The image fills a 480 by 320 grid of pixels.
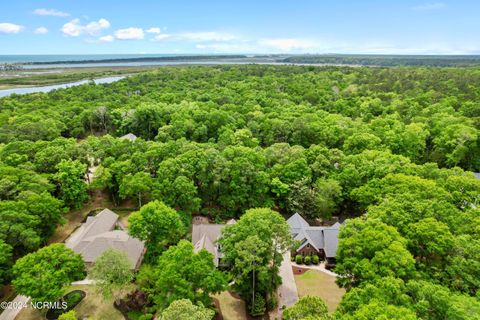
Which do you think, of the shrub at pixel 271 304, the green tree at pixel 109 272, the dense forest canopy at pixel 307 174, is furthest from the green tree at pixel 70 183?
the shrub at pixel 271 304

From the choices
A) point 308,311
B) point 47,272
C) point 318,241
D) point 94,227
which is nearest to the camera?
point 308,311

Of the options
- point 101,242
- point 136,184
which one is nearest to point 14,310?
point 101,242

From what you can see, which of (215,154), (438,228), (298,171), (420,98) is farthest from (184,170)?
(420,98)

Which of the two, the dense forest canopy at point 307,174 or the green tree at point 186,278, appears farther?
the dense forest canopy at point 307,174

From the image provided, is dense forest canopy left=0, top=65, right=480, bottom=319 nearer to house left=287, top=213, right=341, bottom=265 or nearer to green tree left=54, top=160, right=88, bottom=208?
green tree left=54, top=160, right=88, bottom=208

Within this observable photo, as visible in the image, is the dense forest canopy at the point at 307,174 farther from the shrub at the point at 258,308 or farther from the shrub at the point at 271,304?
the shrub at the point at 258,308

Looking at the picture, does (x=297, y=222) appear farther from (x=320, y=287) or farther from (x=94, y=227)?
(x=94, y=227)
